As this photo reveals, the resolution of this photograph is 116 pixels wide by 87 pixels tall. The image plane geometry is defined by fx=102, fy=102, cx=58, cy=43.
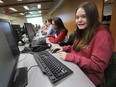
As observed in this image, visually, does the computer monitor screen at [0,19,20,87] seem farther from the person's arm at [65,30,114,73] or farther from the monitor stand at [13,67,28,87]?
the person's arm at [65,30,114,73]

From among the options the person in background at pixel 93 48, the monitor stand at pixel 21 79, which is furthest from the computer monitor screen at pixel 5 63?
the person in background at pixel 93 48

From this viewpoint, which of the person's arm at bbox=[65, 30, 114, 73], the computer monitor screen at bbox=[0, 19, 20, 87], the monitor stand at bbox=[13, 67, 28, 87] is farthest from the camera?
the person's arm at bbox=[65, 30, 114, 73]

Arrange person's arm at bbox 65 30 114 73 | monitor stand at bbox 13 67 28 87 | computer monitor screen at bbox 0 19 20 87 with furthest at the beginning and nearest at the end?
person's arm at bbox 65 30 114 73
monitor stand at bbox 13 67 28 87
computer monitor screen at bbox 0 19 20 87

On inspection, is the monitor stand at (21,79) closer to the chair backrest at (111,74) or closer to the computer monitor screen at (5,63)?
the computer monitor screen at (5,63)

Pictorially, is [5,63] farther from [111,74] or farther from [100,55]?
[111,74]

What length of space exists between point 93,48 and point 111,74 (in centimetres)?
28

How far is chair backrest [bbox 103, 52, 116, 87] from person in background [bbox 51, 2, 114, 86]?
0.19 ft

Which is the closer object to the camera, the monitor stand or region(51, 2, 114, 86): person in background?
the monitor stand

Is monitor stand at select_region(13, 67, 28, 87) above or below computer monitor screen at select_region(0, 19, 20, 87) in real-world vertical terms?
below

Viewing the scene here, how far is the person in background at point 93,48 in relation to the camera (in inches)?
31.1

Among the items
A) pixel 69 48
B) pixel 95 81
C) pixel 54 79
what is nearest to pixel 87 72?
pixel 95 81

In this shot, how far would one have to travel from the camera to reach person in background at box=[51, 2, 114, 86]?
0.79 m

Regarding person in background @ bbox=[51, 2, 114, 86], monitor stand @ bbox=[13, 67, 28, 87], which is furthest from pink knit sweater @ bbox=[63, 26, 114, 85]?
monitor stand @ bbox=[13, 67, 28, 87]

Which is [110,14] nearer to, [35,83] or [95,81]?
[95,81]
